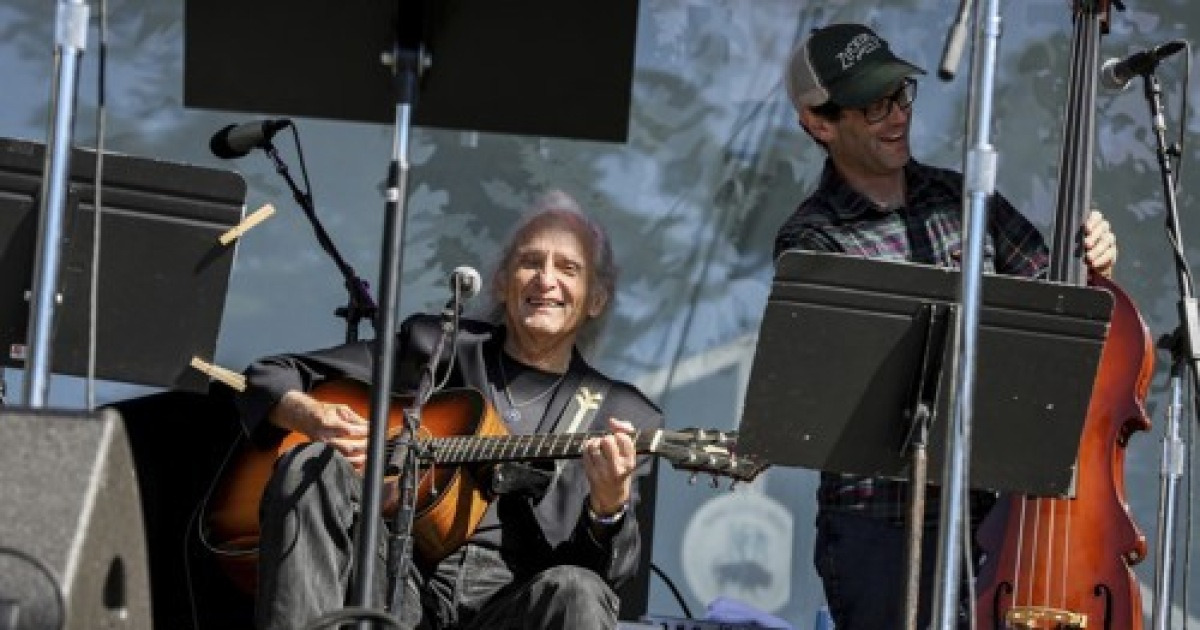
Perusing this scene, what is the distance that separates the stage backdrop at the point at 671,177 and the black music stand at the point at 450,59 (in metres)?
2.05

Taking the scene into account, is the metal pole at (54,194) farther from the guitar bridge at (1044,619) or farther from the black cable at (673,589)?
the black cable at (673,589)

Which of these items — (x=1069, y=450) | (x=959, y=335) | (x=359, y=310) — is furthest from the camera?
(x=359, y=310)

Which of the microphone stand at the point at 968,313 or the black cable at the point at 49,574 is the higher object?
the microphone stand at the point at 968,313

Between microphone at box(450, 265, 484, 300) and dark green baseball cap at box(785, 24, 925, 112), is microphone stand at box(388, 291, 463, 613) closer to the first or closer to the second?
microphone at box(450, 265, 484, 300)

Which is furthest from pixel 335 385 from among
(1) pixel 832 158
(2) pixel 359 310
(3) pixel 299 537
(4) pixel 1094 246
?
(4) pixel 1094 246

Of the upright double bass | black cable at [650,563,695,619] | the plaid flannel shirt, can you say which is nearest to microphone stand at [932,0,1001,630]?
the upright double bass

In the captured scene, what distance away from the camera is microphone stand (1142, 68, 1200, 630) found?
153 inches

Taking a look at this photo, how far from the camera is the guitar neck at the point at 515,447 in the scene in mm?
4109

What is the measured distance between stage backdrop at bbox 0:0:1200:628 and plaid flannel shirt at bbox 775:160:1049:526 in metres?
1.13

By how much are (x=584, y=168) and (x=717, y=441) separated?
1425mm

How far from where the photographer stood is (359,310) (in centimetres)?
466

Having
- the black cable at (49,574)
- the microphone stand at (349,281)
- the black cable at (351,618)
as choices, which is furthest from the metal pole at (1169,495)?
the black cable at (49,574)

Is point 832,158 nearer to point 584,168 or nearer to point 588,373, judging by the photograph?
point 588,373

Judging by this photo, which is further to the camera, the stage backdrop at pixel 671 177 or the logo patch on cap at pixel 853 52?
the stage backdrop at pixel 671 177
